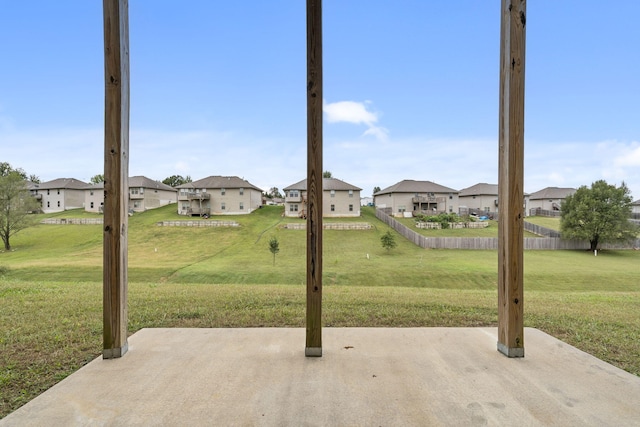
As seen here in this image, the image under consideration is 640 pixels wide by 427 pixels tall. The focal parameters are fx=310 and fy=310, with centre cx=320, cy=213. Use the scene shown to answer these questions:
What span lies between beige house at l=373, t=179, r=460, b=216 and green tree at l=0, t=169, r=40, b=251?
40720 mm

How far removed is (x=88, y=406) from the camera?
194cm

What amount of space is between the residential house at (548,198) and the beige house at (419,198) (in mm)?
18621

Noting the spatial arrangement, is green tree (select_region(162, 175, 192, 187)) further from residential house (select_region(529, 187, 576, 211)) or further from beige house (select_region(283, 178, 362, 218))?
residential house (select_region(529, 187, 576, 211))

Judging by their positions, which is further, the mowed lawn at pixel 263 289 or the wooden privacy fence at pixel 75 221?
the wooden privacy fence at pixel 75 221

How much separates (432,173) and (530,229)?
69.1 feet

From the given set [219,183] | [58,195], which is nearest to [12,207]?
[219,183]

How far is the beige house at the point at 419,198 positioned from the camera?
43156mm

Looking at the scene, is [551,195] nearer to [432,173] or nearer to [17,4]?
[432,173]

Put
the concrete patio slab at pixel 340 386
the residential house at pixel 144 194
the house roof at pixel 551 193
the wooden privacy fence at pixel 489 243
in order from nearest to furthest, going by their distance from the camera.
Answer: the concrete patio slab at pixel 340 386
the wooden privacy fence at pixel 489 243
the residential house at pixel 144 194
the house roof at pixel 551 193

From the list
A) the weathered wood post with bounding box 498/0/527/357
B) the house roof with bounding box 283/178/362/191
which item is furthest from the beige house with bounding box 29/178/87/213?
the weathered wood post with bounding box 498/0/527/357

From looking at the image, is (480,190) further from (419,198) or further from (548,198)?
(419,198)

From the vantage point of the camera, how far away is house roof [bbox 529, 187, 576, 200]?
51938 mm

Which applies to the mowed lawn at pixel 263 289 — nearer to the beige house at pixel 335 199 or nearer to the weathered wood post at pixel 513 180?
the weathered wood post at pixel 513 180

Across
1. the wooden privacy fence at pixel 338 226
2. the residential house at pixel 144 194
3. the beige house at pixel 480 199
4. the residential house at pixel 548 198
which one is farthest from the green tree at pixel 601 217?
the residential house at pixel 144 194
